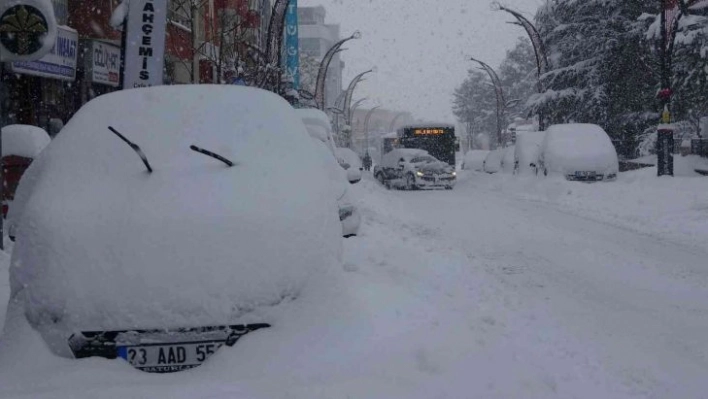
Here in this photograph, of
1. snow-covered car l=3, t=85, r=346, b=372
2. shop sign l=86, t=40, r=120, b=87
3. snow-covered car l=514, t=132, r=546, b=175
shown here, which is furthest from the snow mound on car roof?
snow-covered car l=514, t=132, r=546, b=175

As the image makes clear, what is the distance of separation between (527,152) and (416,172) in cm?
419

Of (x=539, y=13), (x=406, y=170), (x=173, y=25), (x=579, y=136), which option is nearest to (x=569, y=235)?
(x=579, y=136)

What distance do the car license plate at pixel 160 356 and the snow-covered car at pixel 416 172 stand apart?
977 inches

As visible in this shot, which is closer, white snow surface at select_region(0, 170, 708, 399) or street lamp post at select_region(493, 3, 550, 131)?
white snow surface at select_region(0, 170, 708, 399)

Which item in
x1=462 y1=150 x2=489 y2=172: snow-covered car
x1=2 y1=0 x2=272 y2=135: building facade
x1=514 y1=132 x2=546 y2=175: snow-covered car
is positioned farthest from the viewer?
x1=462 y1=150 x2=489 y2=172: snow-covered car

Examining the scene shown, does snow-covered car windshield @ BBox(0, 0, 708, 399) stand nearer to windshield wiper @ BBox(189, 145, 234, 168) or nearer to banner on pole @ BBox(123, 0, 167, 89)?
windshield wiper @ BBox(189, 145, 234, 168)

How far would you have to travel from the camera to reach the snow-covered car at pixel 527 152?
27.4m

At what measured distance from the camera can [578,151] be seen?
2328cm

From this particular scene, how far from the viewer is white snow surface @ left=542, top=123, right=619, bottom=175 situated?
2302 centimetres

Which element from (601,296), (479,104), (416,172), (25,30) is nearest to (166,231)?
(601,296)

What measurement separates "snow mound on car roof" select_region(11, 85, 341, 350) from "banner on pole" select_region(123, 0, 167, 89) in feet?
25.9

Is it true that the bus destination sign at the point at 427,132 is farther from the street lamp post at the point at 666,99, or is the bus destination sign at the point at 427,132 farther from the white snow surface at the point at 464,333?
the white snow surface at the point at 464,333

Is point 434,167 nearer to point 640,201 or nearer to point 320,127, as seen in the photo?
point 640,201

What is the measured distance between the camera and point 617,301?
7.34 metres
